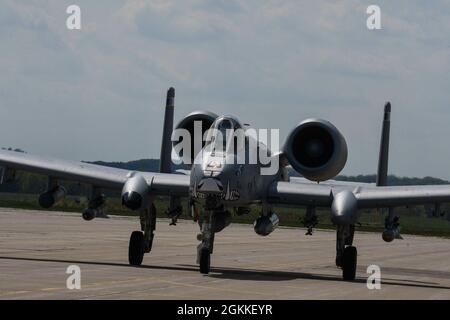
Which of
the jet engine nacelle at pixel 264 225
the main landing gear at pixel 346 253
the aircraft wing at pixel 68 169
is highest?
the aircraft wing at pixel 68 169

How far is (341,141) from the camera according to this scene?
1001 inches

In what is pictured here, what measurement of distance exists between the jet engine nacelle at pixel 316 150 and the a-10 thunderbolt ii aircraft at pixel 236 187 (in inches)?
1.0

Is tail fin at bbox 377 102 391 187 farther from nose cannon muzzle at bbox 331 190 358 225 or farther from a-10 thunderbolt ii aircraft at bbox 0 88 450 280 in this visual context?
nose cannon muzzle at bbox 331 190 358 225

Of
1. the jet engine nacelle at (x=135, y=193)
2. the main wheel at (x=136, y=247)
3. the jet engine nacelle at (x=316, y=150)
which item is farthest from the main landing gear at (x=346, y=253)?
the main wheel at (x=136, y=247)

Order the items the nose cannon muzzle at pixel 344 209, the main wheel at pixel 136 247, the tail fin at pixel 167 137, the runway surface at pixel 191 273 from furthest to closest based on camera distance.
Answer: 1. the tail fin at pixel 167 137
2. the main wheel at pixel 136 247
3. the nose cannon muzzle at pixel 344 209
4. the runway surface at pixel 191 273

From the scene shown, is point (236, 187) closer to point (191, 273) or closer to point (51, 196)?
point (191, 273)

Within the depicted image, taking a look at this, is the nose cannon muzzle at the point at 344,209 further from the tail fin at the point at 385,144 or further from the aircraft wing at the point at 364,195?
the tail fin at the point at 385,144

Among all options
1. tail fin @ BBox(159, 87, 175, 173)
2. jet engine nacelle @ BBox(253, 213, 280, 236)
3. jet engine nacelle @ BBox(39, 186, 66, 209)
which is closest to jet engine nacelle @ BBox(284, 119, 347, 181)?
jet engine nacelle @ BBox(253, 213, 280, 236)

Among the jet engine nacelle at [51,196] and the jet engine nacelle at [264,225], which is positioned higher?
the jet engine nacelle at [51,196]

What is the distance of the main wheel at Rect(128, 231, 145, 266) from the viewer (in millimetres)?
26125

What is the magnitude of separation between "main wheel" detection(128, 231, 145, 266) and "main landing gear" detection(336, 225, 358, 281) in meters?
5.17

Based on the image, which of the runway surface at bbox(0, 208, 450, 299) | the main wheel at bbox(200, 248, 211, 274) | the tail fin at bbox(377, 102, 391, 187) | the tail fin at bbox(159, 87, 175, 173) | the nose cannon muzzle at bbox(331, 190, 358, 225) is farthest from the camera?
the tail fin at bbox(377, 102, 391, 187)

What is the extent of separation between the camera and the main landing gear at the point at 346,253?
2497cm

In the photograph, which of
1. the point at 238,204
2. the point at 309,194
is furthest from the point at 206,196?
the point at 309,194
